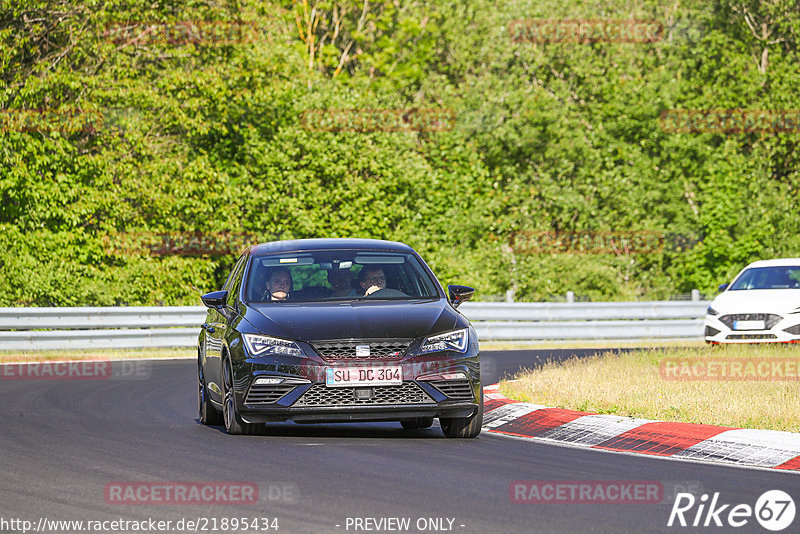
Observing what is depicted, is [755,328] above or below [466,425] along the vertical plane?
below

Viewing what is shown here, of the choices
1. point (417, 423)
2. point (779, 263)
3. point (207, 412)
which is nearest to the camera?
point (417, 423)

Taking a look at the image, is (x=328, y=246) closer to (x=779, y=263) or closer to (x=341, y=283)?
(x=341, y=283)

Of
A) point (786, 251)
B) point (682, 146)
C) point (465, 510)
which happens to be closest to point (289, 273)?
point (465, 510)

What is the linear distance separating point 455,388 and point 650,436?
158 cm

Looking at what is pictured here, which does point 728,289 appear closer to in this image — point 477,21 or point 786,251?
point 786,251

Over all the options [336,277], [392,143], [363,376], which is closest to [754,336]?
[336,277]

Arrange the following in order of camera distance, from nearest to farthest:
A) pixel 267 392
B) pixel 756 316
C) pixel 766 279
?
pixel 267 392, pixel 756 316, pixel 766 279

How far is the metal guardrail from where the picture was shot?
76.2ft

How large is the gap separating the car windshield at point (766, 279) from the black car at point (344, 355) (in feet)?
38.6

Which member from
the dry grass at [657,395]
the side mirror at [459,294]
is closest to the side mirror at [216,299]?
the side mirror at [459,294]

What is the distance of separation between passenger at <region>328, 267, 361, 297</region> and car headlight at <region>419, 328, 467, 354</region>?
43.8 inches

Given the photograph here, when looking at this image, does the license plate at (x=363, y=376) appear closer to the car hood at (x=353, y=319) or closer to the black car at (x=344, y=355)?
the black car at (x=344, y=355)

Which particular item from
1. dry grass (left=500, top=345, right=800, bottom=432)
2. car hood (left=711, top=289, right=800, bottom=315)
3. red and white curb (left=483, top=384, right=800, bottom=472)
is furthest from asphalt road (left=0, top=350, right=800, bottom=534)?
car hood (left=711, top=289, right=800, bottom=315)

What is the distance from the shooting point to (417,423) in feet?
38.3
